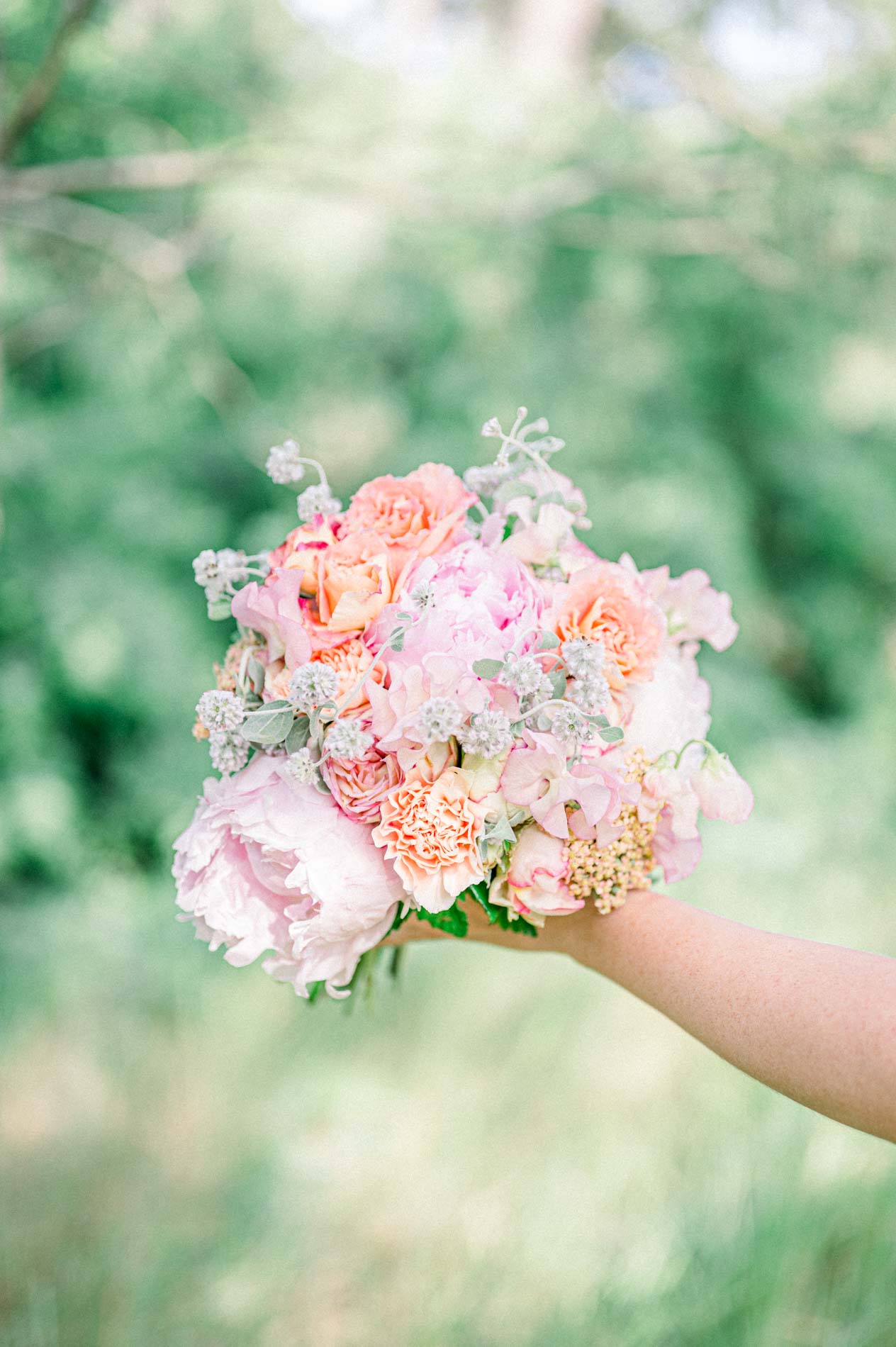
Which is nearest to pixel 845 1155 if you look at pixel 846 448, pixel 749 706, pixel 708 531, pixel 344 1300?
pixel 344 1300

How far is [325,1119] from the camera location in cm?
250

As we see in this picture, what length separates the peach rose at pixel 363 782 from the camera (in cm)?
103

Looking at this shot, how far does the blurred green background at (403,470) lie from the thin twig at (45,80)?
0.01 meters

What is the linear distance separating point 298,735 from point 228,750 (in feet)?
0.25

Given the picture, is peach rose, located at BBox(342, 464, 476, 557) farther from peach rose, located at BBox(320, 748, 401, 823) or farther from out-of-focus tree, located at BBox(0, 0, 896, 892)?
out-of-focus tree, located at BBox(0, 0, 896, 892)

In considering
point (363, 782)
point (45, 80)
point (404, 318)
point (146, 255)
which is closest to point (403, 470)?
point (404, 318)

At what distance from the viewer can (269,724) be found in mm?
1034

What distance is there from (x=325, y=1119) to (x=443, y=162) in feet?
10.8

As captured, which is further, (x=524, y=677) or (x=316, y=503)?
(x=316, y=503)

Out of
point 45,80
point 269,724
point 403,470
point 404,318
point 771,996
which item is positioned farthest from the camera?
point 404,318

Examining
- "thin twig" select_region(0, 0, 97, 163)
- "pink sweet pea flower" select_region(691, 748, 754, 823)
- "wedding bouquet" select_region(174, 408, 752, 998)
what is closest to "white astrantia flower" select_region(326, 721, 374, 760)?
"wedding bouquet" select_region(174, 408, 752, 998)

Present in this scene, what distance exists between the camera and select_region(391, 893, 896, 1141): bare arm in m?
0.84

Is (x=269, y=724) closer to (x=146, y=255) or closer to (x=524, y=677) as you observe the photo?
(x=524, y=677)

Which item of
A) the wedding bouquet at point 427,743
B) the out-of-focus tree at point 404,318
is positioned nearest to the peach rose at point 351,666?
the wedding bouquet at point 427,743
